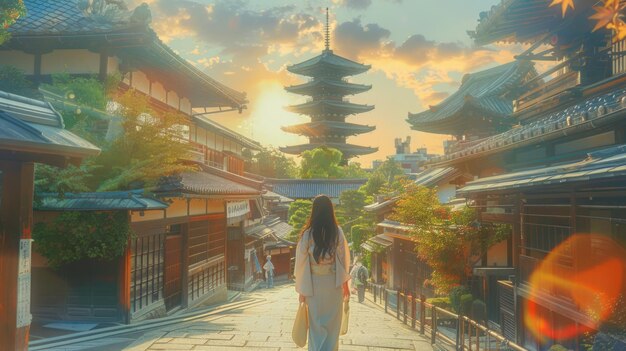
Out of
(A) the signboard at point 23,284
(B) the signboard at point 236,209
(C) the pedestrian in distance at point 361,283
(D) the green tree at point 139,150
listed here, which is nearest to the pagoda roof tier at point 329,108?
(B) the signboard at point 236,209

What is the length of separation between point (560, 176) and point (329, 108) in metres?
56.6

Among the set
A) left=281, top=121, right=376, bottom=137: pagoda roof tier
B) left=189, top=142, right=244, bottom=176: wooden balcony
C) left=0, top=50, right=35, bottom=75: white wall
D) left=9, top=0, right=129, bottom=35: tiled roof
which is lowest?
left=189, top=142, right=244, bottom=176: wooden balcony

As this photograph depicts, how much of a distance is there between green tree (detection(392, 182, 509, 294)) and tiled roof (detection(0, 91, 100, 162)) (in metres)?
9.61

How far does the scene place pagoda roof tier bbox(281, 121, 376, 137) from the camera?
62.0 m

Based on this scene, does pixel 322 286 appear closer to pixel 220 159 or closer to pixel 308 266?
pixel 308 266

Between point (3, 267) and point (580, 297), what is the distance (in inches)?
316

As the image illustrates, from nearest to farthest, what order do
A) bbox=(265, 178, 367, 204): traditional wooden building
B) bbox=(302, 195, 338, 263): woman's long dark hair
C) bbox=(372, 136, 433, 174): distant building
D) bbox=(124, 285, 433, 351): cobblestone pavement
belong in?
bbox=(302, 195, 338, 263): woman's long dark hair < bbox=(124, 285, 433, 351): cobblestone pavement < bbox=(265, 178, 367, 204): traditional wooden building < bbox=(372, 136, 433, 174): distant building

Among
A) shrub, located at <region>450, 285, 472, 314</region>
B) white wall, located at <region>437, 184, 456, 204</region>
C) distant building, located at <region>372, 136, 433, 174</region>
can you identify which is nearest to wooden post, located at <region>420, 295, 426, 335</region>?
shrub, located at <region>450, 285, 472, 314</region>

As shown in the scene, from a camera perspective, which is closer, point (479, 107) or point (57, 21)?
point (57, 21)

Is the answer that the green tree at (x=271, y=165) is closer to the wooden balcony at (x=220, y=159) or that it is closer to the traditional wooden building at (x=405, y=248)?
the wooden balcony at (x=220, y=159)

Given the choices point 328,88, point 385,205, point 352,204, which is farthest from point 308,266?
point 328,88

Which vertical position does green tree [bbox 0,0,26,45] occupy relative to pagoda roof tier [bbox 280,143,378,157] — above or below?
below

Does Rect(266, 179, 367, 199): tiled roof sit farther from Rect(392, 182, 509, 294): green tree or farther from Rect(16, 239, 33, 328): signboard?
Rect(16, 239, 33, 328): signboard

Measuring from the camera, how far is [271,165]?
74.1 meters
